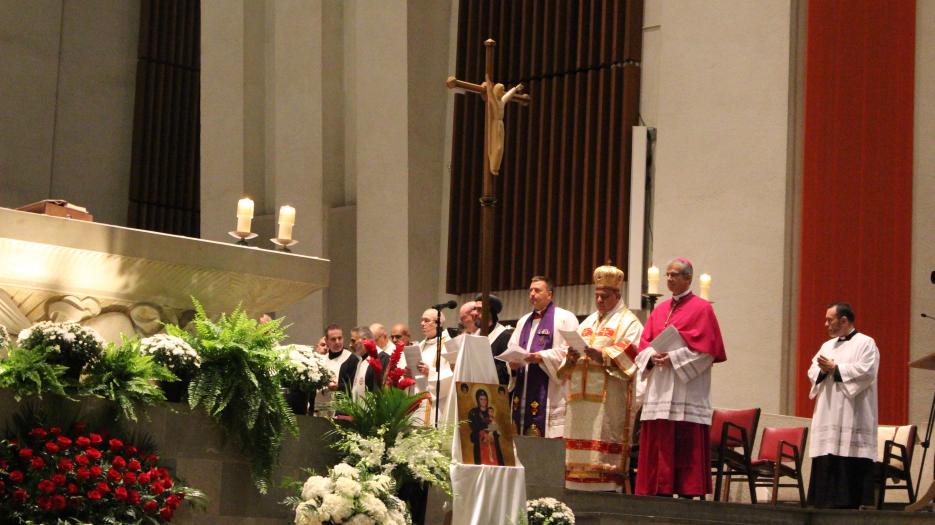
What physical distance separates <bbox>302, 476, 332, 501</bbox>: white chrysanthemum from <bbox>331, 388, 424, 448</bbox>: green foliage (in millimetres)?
574

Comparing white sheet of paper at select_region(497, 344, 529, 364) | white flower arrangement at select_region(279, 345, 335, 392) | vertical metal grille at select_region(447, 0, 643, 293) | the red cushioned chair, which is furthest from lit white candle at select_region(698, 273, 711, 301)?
white flower arrangement at select_region(279, 345, 335, 392)

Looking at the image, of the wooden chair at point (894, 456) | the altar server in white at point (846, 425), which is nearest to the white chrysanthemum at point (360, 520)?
the altar server in white at point (846, 425)

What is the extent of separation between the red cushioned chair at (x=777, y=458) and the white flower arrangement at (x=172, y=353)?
4.18 m

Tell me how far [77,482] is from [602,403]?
377 centimetres

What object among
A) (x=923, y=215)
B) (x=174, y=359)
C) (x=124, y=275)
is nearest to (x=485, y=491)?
(x=174, y=359)

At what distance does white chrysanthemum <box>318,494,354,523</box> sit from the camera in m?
6.57

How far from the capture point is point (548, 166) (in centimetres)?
1385

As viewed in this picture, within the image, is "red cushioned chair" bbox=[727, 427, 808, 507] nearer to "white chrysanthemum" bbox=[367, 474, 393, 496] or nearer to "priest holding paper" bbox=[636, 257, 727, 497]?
"priest holding paper" bbox=[636, 257, 727, 497]

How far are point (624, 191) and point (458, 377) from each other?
572cm

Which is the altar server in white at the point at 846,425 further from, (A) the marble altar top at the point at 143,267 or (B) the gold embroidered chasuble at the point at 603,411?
(A) the marble altar top at the point at 143,267

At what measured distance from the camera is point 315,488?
6668 millimetres

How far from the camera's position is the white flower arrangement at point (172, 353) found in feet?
21.8

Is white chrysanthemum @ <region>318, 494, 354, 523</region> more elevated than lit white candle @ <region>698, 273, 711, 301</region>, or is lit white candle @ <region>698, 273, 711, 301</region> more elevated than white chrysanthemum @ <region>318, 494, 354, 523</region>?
lit white candle @ <region>698, 273, 711, 301</region>

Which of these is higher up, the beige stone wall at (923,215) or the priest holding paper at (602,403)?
the beige stone wall at (923,215)
